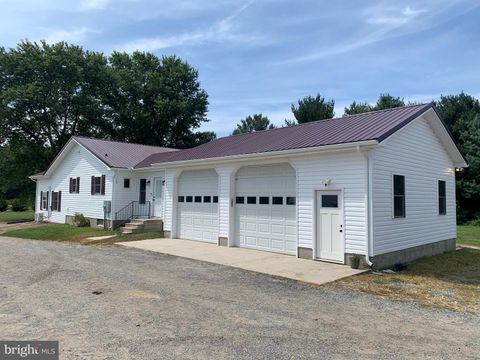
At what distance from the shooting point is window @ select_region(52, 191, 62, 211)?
24.5 meters

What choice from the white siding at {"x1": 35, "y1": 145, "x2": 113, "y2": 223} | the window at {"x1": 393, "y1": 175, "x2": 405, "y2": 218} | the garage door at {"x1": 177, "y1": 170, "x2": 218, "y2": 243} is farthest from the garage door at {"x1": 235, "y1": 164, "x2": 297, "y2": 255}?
the white siding at {"x1": 35, "y1": 145, "x2": 113, "y2": 223}

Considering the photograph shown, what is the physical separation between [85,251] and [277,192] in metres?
6.75

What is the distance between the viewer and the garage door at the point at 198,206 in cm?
1498

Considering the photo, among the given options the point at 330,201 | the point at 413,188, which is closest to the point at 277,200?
the point at 330,201

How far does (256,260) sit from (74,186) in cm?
1605

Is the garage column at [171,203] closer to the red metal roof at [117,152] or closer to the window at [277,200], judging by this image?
the red metal roof at [117,152]

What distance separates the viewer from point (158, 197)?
63.9ft

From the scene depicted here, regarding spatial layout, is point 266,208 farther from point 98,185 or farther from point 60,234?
point 98,185

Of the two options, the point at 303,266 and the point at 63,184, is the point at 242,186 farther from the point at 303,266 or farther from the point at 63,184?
the point at 63,184

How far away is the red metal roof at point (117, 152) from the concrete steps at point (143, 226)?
3.59 metres

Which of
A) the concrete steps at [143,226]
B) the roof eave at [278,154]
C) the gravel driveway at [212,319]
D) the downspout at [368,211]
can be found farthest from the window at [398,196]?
the concrete steps at [143,226]

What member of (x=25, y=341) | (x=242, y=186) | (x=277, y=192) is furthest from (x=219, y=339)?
(x=242, y=186)

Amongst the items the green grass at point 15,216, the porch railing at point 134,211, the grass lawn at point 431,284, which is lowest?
the grass lawn at point 431,284

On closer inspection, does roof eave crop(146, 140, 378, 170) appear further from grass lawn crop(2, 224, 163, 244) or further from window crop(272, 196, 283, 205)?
grass lawn crop(2, 224, 163, 244)
